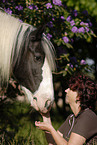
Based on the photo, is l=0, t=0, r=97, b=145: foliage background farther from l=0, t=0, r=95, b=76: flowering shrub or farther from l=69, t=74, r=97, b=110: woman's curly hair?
l=69, t=74, r=97, b=110: woman's curly hair

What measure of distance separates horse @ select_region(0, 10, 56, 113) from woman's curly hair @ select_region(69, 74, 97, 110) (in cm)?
40

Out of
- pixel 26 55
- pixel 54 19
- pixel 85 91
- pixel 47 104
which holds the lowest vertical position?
pixel 47 104

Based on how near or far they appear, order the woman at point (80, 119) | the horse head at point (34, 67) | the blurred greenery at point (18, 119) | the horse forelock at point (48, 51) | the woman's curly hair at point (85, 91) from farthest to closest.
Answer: the blurred greenery at point (18, 119) < the horse forelock at point (48, 51) < the horse head at point (34, 67) < the woman's curly hair at point (85, 91) < the woman at point (80, 119)

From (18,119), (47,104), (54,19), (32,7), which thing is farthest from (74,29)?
(18,119)

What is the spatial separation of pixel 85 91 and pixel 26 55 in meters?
0.84

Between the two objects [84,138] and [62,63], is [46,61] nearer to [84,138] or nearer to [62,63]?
[84,138]

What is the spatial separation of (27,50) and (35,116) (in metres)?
2.53

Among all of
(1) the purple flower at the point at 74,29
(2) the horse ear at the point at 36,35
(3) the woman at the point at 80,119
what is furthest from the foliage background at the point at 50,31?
(3) the woman at the point at 80,119

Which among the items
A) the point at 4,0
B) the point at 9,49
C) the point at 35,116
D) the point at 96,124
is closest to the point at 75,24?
the point at 4,0

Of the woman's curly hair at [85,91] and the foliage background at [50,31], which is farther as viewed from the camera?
the foliage background at [50,31]

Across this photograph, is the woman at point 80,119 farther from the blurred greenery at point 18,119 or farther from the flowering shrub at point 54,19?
the blurred greenery at point 18,119

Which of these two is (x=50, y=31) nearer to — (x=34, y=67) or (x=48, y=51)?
(x=48, y=51)

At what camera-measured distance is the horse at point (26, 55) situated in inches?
89.9

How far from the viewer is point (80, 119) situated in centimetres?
169
